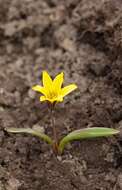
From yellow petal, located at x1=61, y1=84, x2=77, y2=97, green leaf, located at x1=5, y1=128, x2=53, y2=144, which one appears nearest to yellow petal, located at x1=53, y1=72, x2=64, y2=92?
yellow petal, located at x1=61, y1=84, x2=77, y2=97

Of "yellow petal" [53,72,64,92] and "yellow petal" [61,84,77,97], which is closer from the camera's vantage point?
"yellow petal" [61,84,77,97]

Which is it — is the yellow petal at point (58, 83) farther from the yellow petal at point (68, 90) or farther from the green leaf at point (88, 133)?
the green leaf at point (88, 133)

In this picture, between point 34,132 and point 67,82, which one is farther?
point 67,82

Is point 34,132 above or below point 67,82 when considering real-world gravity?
below

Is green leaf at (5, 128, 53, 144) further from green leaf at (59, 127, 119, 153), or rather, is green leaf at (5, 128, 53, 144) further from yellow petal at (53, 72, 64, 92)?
yellow petal at (53, 72, 64, 92)

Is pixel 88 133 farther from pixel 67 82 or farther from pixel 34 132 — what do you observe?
pixel 67 82

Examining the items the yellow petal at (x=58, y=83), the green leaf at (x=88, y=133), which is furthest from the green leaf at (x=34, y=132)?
the yellow petal at (x=58, y=83)

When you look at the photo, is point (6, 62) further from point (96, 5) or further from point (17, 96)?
point (96, 5)

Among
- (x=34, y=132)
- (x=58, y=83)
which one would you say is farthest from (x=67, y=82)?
(x=34, y=132)

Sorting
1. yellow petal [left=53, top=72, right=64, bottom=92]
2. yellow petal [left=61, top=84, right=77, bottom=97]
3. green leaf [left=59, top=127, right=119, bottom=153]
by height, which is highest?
yellow petal [left=53, top=72, right=64, bottom=92]
